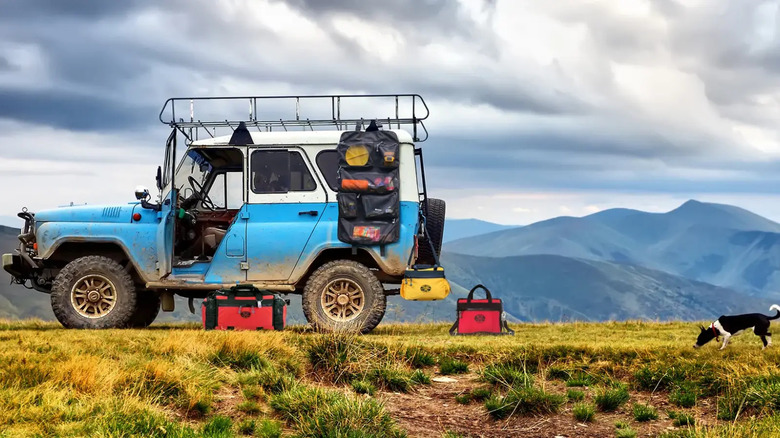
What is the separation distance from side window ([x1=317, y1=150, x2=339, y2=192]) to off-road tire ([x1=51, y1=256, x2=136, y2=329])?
3918 millimetres

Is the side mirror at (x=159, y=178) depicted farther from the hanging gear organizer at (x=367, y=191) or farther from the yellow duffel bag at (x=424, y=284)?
the yellow duffel bag at (x=424, y=284)

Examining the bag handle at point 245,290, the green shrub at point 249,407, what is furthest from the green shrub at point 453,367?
the bag handle at point 245,290

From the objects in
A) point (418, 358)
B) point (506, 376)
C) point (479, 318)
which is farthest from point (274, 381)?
point (479, 318)

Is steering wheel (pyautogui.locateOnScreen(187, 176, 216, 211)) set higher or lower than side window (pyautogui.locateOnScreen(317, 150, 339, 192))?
lower

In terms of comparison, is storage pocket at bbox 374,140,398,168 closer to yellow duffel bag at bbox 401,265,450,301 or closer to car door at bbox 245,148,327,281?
car door at bbox 245,148,327,281

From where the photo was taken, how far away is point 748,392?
858cm

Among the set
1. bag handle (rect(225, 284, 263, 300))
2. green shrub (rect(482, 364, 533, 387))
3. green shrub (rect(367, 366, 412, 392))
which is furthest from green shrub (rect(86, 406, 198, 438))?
bag handle (rect(225, 284, 263, 300))

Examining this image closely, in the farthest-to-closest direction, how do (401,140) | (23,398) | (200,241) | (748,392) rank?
(200,241) < (401,140) < (748,392) < (23,398)

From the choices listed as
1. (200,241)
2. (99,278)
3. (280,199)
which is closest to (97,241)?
(99,278)

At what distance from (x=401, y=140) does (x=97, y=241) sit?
18.7 feet

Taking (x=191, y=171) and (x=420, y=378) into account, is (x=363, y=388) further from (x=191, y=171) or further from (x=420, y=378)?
(x=191, y=171)

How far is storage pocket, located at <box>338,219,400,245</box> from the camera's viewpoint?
14.1 meters

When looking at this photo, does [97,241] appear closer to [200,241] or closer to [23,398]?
[200,241]

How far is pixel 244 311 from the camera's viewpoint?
13.8m
